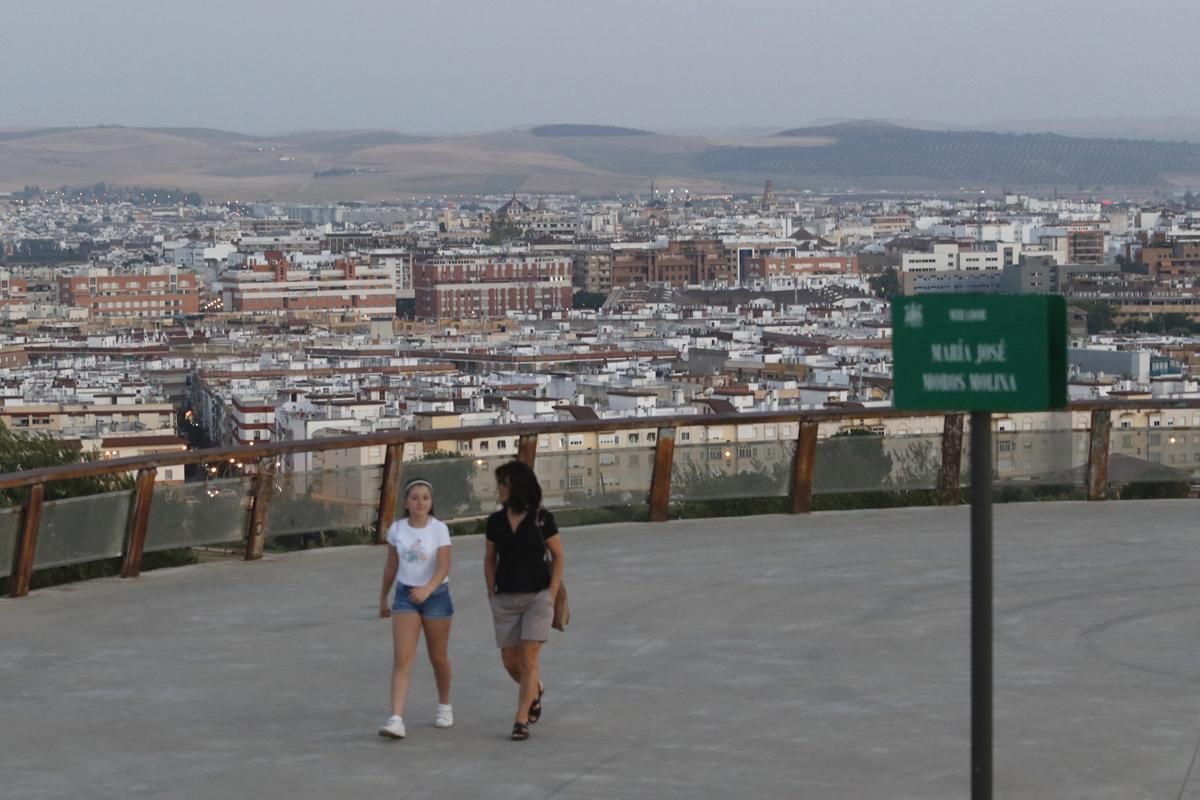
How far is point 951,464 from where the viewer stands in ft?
40.9

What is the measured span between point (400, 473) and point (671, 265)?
184737mm

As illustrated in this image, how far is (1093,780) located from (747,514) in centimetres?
599

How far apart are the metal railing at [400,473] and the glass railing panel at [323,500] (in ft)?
0.04

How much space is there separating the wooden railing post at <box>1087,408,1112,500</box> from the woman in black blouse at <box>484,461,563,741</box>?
6014 millimetres

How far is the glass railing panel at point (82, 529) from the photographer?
10.0m

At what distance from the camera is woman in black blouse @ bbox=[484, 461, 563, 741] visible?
7121 millimetres

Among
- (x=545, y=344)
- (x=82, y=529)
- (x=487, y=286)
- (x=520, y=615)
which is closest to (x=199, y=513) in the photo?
(x=82, y=529)

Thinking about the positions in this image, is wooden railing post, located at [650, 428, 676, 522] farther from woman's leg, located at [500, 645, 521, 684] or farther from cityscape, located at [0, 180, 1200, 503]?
woman's leg, located at [500, 645, 521, 684]

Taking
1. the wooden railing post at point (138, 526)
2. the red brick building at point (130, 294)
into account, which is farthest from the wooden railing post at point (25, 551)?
the red brick building at point (130, 294)

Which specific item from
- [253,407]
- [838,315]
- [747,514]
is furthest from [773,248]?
[747,514]

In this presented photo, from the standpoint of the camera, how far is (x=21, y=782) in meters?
6.56

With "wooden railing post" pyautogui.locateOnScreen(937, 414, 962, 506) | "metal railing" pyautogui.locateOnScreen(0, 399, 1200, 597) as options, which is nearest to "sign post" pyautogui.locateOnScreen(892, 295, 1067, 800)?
"metal railing" pyautogui.locateOnScreen(0, 399, 1200, 597)

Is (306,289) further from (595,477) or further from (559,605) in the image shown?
(559,605)

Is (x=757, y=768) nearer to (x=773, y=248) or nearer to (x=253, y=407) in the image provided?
(x=253, y=407)
